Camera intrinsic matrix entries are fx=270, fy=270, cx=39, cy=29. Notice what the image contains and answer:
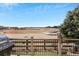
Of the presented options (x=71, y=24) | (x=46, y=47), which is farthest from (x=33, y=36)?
(x=71, y=24)

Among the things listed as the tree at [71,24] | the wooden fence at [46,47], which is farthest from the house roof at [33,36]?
the tree at [71,24]

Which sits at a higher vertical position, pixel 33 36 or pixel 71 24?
pixel 71 24

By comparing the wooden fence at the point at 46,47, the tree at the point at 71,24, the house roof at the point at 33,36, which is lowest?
the wooden fence at the point at 46,47

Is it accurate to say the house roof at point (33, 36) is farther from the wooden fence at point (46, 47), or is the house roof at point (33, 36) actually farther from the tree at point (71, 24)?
the tree at point (71, 24)

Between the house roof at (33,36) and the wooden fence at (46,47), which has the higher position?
the house roof at (33,36)

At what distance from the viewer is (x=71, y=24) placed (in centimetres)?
310

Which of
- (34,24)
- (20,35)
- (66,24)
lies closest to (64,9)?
(66,24)

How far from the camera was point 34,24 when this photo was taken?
3.10 meters

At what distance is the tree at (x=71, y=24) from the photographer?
10.1ft

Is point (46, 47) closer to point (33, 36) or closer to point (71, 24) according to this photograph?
point (33, 36)

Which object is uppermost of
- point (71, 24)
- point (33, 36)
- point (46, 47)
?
point (71, 24)

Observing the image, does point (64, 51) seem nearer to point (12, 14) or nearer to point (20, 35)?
point (20, 35)

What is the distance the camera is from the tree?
3.08 meters

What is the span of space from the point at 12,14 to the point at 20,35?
0.85 feet
